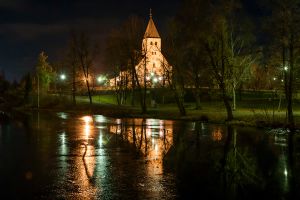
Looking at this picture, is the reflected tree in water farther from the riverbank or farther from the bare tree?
the bare tree

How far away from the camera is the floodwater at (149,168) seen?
12.4 meters

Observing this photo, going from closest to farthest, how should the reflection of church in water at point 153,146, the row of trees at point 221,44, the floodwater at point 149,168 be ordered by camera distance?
1. the floodwater at point 149,168
2. the reflection of church in water at point 153,146
3. the row of trees at point 221,44

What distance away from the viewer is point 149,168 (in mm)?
16125

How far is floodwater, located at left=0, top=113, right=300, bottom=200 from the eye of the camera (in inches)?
487

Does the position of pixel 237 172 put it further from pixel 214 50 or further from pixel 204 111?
pixel 204 111

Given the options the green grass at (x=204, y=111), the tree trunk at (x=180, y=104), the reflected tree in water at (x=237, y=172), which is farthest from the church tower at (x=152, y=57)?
the reflected tree in water at (x=237, y=172)

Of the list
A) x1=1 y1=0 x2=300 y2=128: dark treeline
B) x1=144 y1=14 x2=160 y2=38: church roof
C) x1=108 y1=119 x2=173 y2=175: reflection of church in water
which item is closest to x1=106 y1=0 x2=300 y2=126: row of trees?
x1=1 y1=0 x2=300 y2=128: dark treeline

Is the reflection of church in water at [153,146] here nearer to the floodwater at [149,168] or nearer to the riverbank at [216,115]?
the floodwater at [149,168]

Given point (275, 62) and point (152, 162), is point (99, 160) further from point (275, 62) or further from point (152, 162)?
point (275, 62)

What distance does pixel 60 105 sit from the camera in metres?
77.3

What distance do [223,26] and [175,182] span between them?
2821 cm

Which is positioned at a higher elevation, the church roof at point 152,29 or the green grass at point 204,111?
the church roof at point 152,29

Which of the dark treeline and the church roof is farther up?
the church roof

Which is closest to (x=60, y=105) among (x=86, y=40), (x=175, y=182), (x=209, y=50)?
(x=86, y=40)
